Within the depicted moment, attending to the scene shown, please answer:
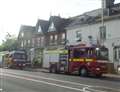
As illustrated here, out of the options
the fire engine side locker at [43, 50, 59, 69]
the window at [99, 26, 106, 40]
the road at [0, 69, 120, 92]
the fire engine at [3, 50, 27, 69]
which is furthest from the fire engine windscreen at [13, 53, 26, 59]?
the road at [0, 69, 120, 92]

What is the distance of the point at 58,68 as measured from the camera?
34938mm

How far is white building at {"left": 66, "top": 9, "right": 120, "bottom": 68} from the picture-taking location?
129 ft

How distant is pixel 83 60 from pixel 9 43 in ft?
181

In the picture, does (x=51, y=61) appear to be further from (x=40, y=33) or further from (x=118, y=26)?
(x=40, y=33)

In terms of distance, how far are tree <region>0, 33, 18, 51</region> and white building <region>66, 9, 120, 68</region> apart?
1221 inches

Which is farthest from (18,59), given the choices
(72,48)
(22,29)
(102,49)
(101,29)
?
(22,29)

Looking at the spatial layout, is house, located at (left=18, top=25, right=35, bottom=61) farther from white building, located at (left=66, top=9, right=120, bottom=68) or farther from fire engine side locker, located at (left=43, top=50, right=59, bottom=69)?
fire engine side locker, located at (left=43, top=50, right=59, bottom=69)

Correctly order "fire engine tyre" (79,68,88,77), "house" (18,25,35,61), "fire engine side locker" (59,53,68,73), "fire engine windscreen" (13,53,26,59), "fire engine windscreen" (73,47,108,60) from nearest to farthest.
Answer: "fire engine windscreen" (73,47,108,60)
"fire engine tyre" (79,68,88,77)
"fire engine side locker" (59,53,68,73)
"fire engine windscreen" (13,53,26,59)
"house" (18,25,35,61)

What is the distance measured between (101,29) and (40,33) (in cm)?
2286

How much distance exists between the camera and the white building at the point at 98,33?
3944 centimetres

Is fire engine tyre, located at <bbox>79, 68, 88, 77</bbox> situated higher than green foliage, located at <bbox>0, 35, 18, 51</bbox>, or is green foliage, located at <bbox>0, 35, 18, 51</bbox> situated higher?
green foliage, located at <bbox>0, 35, 18, 51</bbox>

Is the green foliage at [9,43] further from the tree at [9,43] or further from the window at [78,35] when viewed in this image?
the window at [78,35]

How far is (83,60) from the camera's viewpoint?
30312mm

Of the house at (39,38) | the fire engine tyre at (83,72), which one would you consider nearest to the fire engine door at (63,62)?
the fire engine tyre at (83,72)
